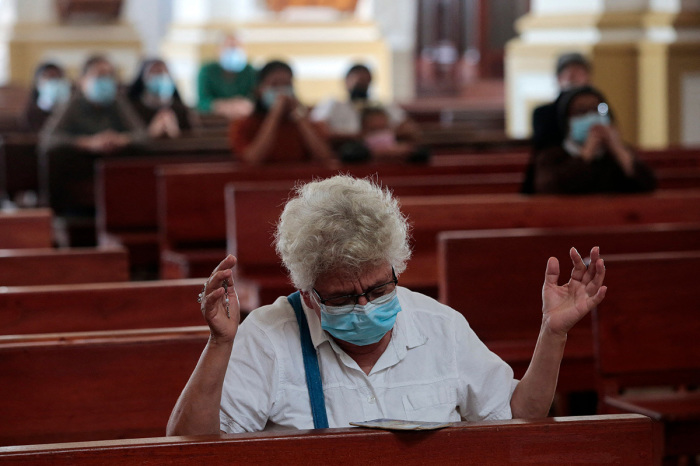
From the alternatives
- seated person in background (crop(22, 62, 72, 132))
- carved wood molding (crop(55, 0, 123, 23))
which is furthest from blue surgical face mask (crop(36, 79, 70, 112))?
Answer: carved wood molding (crop(55, 0, 123, 23))

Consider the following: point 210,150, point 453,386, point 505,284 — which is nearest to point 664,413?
point 505,284

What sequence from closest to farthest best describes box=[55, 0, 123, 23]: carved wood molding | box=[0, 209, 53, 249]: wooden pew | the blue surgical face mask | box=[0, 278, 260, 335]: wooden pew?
box=[0, 278, 260, 335]: wooden pew, box=[0, 209, 53, 249]: wooden pew, the blue surgical face mask, box=[55, 0, 123, 23]: carved wood molding

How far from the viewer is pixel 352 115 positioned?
750cm

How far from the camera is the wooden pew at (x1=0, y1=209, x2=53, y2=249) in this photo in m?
4.43

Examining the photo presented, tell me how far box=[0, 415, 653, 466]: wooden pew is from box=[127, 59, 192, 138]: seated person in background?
7.33 metres

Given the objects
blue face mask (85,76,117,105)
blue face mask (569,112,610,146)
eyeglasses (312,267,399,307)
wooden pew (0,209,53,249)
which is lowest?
wooden pew (0,209,53,249)

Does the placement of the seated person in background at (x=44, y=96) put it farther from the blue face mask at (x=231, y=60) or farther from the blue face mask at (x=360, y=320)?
the blue face mask at (x=360, y=320)

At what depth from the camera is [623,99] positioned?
932 cm

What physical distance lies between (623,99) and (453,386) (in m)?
7.69

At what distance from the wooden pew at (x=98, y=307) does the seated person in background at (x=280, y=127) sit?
3.19 m

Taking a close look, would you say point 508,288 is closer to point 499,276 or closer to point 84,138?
point 499,276

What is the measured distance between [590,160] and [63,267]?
2.40 m

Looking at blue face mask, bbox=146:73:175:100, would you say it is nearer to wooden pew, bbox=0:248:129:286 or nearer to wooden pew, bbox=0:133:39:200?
wooden pew, bbox=0:133:39:200

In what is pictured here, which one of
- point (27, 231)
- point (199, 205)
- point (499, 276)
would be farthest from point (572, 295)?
point (199, 205)
